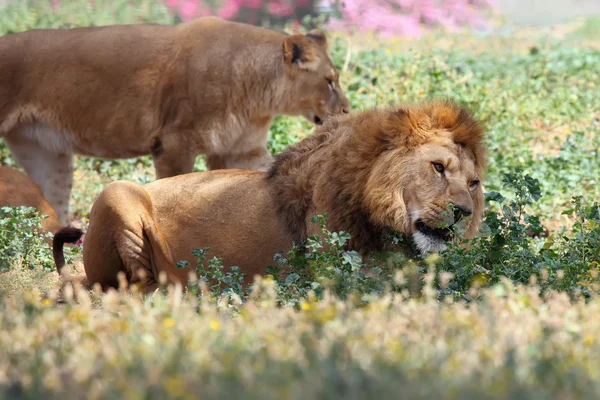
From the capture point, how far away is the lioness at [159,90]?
8062 mm

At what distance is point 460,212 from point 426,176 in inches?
10.4

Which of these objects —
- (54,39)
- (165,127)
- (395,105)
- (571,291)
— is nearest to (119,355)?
(571,291)

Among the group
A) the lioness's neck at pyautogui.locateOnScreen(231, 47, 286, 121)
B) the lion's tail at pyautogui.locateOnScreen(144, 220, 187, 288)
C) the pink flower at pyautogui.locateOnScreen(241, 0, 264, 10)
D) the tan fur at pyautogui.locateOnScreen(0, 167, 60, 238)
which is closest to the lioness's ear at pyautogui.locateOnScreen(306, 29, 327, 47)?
the lioness's neck at pyautogui.locateOnScreen(231, 47, 286, 121)

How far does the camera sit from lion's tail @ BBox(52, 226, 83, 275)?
6.28 m

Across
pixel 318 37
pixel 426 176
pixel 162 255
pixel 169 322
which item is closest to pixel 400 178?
pixel 426 176

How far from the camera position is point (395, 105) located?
5.99 m

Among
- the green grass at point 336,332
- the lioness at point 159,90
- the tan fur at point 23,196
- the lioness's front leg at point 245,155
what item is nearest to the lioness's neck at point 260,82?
the lioness at point 159,90

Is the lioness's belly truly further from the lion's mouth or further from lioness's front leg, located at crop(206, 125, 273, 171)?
lioness's front leg, located at crop(206, 125, 273, 171)

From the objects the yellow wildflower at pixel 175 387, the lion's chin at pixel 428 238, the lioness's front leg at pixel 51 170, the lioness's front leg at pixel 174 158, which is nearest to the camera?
the yellow wildflower at pixel 175 387

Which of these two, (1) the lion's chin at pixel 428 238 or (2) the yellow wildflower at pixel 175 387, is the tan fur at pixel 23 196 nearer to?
(1) the lion's chin at pixel 428 238

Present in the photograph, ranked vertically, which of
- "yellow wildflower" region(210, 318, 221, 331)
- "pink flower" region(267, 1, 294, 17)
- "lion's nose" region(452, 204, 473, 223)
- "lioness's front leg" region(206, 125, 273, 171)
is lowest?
"pink flower" region(267, 1, 294, 17)

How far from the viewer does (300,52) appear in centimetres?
837

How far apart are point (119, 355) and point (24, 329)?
56 cm

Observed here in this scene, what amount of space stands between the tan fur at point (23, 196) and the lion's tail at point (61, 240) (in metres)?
0.80
